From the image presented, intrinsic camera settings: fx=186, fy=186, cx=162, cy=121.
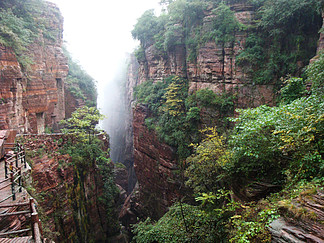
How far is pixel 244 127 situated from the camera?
6.04m

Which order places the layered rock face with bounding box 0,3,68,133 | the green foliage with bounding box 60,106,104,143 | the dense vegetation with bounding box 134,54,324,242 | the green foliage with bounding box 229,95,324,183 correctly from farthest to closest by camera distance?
the green foliage with bounding box 60,106,104,143 < the layered rock face with bounding box 0,3,68,133 < the green foliage with bounding box 229,95,324,183 < the dense vegetation with bounding box 134,54,324,242

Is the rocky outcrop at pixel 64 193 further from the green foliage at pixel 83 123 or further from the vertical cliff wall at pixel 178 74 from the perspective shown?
the vertical cliff wall at pixel 178 74

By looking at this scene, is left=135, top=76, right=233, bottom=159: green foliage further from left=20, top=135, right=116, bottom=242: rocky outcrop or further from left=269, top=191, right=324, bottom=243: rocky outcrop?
left=269, top=191, right=324, bottom=243: rocky outcrop

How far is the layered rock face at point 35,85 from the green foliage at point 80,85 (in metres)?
2.38

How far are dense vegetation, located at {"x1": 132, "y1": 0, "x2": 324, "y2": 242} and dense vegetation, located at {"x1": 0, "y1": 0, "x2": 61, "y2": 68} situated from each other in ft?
29.8

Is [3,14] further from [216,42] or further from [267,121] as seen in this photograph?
[267,121]

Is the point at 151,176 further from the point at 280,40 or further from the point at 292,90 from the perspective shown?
the point at 280,40

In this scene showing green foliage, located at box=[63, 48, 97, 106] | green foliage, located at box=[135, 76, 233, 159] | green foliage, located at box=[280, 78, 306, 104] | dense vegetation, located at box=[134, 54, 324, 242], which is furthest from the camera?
green foliage, located at box=[63, 48, 97, 106]

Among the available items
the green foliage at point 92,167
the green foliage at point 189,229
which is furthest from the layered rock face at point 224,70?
the green foliage at point 92,167

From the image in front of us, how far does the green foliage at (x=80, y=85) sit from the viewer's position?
2293 cm

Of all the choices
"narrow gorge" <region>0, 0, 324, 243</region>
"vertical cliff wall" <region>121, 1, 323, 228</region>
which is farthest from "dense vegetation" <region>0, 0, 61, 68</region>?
"vertical cliff wall" <region>121, 1, 323, 228</region>

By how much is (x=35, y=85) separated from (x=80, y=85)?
10.2m

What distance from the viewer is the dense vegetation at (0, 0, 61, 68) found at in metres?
11.9

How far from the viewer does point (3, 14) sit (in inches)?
503
